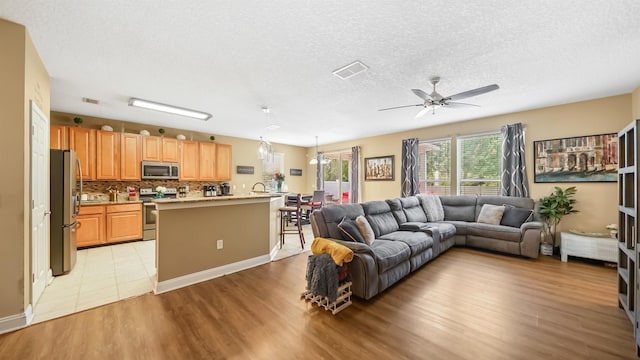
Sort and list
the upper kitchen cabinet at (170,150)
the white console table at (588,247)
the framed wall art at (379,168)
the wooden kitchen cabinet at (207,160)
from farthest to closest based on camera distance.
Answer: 1. the framed wall art at (379,168)
2. the wooden kitchen cabinet at (207,160)
3. the upper kitchen cabinet at (170,150)
4. the white console table at (588,247)

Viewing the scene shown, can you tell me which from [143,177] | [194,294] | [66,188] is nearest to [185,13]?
[194,294]

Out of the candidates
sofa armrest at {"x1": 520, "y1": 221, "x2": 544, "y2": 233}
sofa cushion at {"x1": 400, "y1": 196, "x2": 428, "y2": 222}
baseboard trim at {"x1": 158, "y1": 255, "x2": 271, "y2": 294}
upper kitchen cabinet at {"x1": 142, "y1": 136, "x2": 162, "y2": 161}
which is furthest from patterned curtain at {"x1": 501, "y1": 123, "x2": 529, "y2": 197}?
upper kitchen cabinet at {"x1": 142, "y1": 136, "x2": 162, "y2": 161}

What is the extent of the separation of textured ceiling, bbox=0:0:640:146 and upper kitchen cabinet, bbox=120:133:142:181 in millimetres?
1111

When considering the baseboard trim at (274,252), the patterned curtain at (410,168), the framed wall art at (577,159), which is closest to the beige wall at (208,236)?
the baseboard trim at (274,252)

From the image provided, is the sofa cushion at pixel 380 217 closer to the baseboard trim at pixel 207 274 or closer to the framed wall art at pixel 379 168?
the baseboard trim at pixel 207 274

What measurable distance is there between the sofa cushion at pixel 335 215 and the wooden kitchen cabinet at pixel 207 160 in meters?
4.57

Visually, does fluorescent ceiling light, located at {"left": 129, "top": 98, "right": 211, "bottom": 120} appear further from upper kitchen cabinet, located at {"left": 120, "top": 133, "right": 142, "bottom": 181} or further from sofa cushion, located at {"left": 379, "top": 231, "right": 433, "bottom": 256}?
sofa cushion, located at {"left": 379, "top": 231, "right": 433, "bottom": 256}

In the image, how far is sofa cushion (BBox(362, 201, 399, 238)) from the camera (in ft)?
12.5

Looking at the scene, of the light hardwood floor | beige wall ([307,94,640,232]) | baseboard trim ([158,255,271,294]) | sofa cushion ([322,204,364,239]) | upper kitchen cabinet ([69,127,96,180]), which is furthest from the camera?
upper kitchen cabinet ([69,127,96,180])

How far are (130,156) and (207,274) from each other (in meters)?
3.92

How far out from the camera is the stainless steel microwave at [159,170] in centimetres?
558

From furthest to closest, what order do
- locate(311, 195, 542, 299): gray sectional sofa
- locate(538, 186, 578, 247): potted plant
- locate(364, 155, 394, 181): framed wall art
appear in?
locate(364, 155, 394, 181): framed wall art
locate(538, 186, 578, 247): potted plant
locate(311, 195, 542, 299): gray sectional sofa

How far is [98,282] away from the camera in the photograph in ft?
10.4

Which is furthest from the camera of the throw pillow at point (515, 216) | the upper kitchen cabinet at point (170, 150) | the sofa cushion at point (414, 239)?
Answer: the upper kitchen cabinet at point (170, 150)
